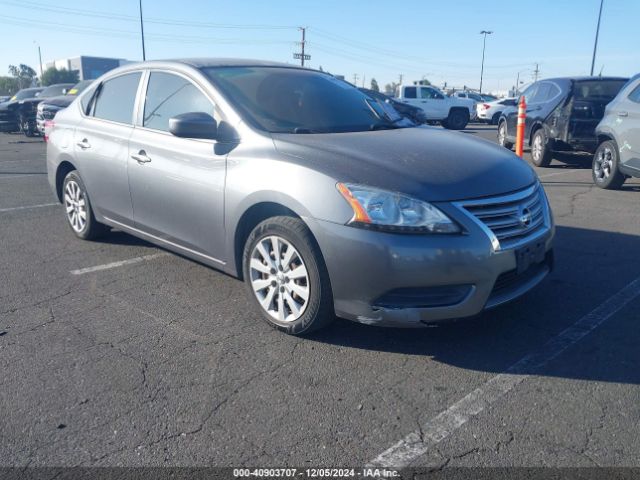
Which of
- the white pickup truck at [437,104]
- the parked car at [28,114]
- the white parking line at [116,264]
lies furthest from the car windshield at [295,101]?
the white pickup truck at [437,104]

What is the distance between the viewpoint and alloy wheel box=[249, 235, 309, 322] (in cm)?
350

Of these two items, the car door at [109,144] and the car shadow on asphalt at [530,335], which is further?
the car door at [109,144]

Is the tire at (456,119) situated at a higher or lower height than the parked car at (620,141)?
lower

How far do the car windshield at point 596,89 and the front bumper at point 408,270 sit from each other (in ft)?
26.7

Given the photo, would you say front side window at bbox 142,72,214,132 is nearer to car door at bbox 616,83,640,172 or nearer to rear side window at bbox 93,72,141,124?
rear side window at bbox 93,72,141,124

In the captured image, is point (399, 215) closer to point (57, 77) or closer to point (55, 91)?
point (55, 91)

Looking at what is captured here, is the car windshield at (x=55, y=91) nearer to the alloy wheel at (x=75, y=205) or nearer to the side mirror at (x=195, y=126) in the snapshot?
the alloy wheel at (x=75, y=205)

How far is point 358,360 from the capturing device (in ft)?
11.0

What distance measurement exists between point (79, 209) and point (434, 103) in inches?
849

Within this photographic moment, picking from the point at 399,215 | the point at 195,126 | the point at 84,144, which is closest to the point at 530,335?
the point at 399,215

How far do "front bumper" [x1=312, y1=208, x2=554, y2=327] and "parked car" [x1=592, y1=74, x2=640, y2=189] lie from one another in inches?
221

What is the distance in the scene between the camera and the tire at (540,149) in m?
10.7

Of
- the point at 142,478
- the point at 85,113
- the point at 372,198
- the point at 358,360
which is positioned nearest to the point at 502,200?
the point at 372,198

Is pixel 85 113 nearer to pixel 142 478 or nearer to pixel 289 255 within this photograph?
pixel 289 255
